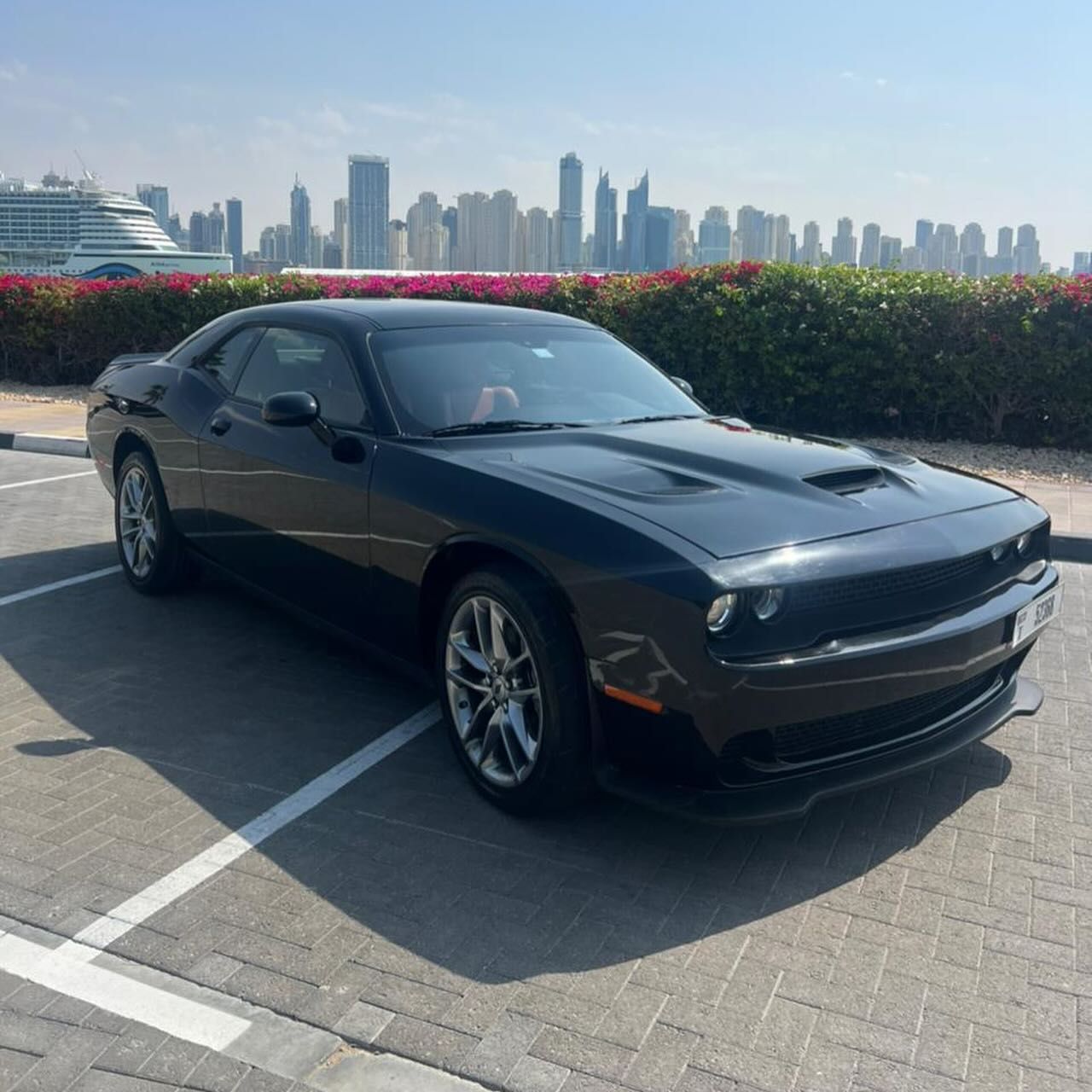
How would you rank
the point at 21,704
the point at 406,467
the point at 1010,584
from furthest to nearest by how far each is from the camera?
the point at 21,704 → the point at 406,467 → the point at 1010,584

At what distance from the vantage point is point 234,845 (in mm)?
3672

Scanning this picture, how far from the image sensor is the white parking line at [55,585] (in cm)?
650

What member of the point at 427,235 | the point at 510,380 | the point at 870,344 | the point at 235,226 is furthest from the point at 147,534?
the point at 235,226

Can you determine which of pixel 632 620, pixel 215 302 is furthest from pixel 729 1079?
pixel 215 302

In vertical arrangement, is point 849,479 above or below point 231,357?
below

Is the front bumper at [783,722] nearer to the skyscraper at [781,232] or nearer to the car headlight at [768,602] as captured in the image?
the car headlight at [768,602]

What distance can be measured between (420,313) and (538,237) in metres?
44.8

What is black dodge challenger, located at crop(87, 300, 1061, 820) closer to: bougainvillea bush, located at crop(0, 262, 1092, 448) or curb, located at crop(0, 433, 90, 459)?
bougainvillea bush, located at crop(0, 262, 1092, 448)

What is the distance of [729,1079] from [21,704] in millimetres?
3446

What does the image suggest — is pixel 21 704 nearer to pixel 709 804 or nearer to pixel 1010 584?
pixel 709 804

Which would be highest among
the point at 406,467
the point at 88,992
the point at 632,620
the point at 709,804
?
the point at 406,467

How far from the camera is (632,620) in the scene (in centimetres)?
334

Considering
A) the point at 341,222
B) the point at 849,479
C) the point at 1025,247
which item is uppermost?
the point at 341,222

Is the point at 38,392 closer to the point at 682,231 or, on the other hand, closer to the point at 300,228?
the point at 682,231
